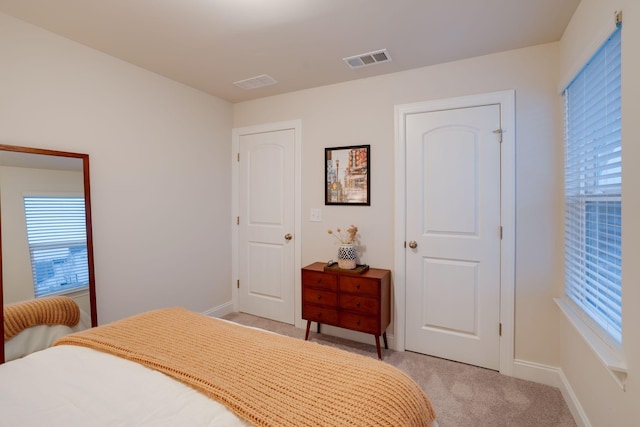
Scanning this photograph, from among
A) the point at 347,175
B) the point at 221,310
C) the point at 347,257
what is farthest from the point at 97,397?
the point at 221,310

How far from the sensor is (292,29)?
2080 millimetres

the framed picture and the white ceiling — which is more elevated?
the white ceiling

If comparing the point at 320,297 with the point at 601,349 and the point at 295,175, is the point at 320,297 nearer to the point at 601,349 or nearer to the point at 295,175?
the point at 295,175

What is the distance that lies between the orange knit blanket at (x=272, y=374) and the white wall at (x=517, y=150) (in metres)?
1.55

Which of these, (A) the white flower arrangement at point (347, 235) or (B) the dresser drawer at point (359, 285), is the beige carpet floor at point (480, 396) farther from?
(A) the white flower arrangement at point (347, 235)

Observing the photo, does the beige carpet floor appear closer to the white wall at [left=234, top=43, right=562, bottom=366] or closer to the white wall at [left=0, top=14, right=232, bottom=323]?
the white wall at [left=234, top=43, right=562, bottom=366]

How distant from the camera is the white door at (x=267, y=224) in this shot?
3307 millimetres

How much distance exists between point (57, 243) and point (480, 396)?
3093 mm

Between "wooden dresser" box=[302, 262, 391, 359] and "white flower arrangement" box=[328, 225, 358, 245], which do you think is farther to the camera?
"white flower arrangement" box=[328, 225, 358, 245]

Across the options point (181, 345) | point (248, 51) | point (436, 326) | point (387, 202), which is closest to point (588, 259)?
point (436, 326)

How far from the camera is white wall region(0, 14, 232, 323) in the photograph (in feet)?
6.75

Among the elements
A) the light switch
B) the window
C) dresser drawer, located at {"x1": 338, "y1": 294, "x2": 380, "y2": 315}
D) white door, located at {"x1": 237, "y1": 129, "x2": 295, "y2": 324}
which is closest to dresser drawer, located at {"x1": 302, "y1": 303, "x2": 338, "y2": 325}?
dresser drawer, located at {"x1": 338, "y1": 294, "x2": 380, "y2": 315}

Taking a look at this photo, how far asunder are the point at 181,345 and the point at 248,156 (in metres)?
2.46

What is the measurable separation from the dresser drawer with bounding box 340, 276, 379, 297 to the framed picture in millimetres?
718
